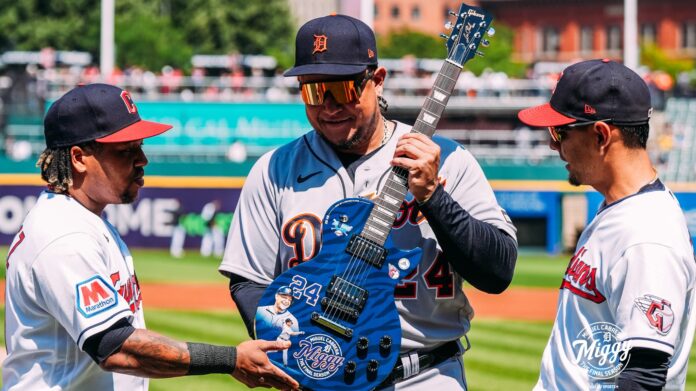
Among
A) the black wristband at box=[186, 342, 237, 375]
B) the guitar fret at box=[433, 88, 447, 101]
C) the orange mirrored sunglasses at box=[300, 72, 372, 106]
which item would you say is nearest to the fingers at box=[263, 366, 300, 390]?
the black wristband at box=[186, 342, 237, 375]

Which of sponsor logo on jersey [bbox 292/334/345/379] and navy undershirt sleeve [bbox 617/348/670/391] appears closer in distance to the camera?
navy undershirt sleeve [bbox 617/348/670/391]

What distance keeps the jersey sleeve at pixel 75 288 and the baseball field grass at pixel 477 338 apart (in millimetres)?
4447

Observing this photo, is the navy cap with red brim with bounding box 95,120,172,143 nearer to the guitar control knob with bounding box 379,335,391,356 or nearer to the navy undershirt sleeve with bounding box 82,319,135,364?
the navy undershirt sleeve with bounding box 82,319,135,364

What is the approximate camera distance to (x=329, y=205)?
11.7 ft

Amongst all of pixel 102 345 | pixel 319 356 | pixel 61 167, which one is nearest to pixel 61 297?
pixel 102 345

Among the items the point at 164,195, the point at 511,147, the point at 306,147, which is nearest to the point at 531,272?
the point at 164,195

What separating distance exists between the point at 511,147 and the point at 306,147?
833 inches

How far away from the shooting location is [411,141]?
3252 mm

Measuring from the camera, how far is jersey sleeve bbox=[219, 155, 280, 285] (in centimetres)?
356

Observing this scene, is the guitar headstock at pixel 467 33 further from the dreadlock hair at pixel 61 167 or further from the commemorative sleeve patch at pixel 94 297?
the commemorative sleeve patch at pixel 94 297

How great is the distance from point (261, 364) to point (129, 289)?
503 millimetres

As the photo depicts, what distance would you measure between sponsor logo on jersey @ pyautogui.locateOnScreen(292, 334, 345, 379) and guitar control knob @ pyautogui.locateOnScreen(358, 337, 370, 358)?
6 centimetres

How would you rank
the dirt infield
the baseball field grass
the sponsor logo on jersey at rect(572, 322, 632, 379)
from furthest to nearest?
the dirt infield < the baseball field grass < the sponsor logo on jersey at rect(572, 322, 632, 379)

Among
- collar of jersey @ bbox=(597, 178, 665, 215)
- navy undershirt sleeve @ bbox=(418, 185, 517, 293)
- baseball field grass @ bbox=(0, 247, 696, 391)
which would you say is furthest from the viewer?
baseball field grass @ bbox=(0, 247, 696, 391)
